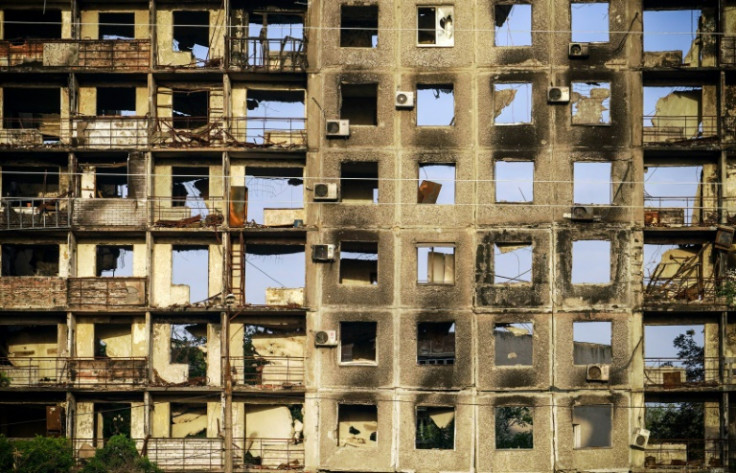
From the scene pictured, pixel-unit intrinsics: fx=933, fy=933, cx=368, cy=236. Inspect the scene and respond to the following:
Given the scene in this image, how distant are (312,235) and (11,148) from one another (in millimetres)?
11059

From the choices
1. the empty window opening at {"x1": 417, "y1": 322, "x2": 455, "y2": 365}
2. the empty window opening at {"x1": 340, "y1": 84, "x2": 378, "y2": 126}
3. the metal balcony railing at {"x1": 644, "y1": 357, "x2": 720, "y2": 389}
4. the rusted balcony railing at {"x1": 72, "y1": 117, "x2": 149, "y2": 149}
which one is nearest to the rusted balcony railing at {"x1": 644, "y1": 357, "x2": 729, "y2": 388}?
the metal balcony railing at {"x1": 644, "y1": 357, "x2": 720, "y2": 389}

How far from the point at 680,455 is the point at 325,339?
12.6 metres

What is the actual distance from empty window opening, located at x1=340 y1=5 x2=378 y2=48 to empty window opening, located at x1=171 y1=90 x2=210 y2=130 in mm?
5404

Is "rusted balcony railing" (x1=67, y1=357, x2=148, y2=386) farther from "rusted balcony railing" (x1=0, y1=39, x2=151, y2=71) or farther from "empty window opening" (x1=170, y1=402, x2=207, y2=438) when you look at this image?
"rusted balcony railing" (x1=0, y1=39, x2=151, y2=71)

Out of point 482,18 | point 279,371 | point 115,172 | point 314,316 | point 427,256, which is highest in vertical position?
point 482,18

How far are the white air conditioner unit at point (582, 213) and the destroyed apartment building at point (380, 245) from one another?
0.07 metres

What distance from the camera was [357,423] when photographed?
31.9 metres

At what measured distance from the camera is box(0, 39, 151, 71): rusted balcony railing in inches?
1289

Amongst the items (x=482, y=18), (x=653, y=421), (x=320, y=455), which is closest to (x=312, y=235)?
(x=320, y=455)

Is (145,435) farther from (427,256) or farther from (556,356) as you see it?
(556,356)

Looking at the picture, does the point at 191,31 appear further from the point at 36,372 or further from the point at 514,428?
the point at 514,428

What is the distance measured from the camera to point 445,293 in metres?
31.5

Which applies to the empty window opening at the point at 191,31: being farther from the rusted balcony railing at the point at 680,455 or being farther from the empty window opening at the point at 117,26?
the rusted balcony railing at the point at 680,455

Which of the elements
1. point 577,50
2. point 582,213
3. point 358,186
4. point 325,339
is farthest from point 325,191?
point 577,50
